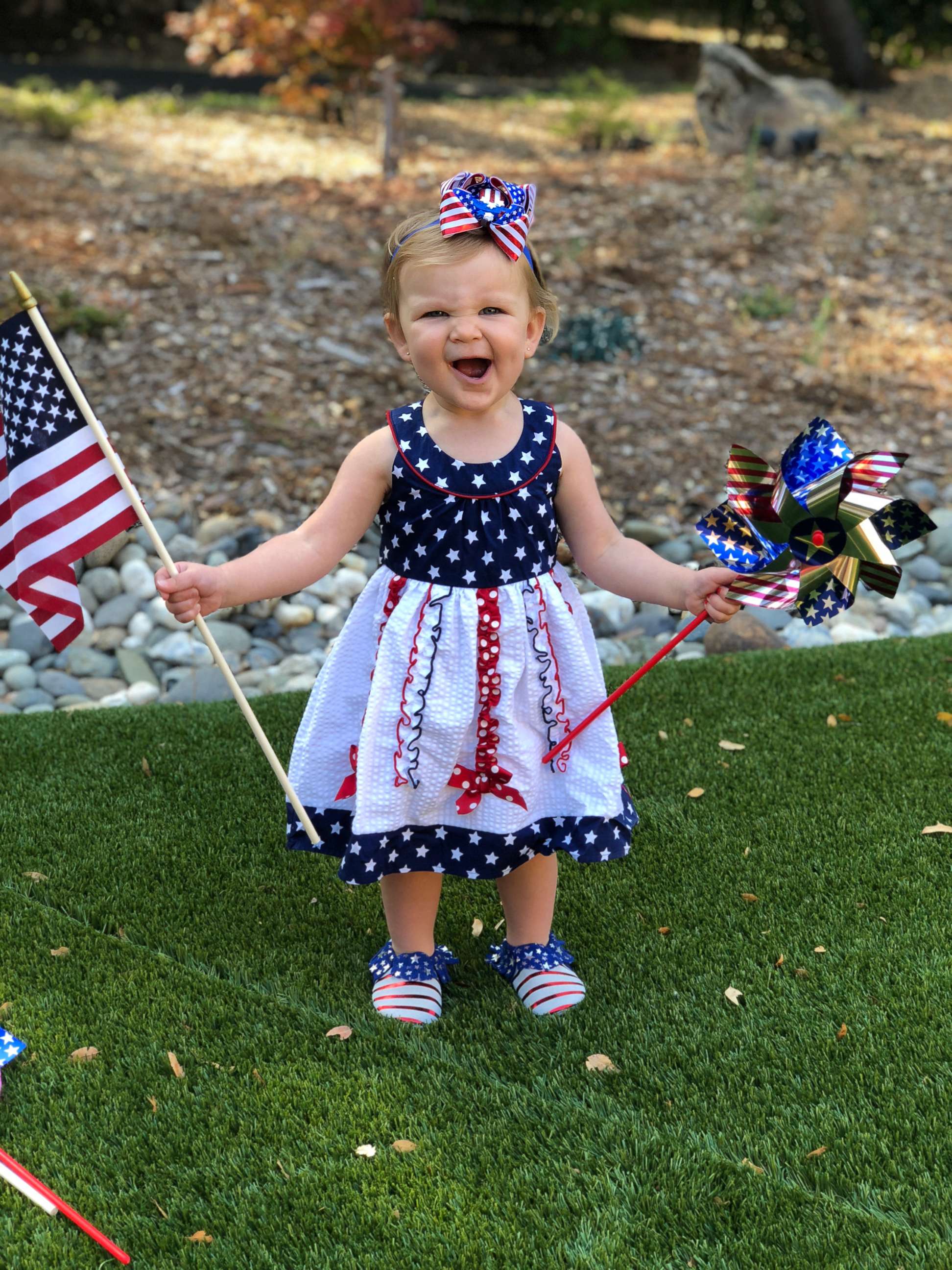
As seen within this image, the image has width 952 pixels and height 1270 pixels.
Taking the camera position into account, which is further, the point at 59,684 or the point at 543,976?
the point at 59,684

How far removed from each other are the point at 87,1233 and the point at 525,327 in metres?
1.60

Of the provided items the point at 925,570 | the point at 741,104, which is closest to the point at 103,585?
the point at 925,570

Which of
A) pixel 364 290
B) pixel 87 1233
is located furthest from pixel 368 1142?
pixel 364 290

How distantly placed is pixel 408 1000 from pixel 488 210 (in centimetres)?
145

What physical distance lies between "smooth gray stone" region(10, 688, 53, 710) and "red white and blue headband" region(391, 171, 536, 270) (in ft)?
7.63

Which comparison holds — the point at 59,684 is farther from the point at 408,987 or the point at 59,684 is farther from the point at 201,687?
the point at 408,987

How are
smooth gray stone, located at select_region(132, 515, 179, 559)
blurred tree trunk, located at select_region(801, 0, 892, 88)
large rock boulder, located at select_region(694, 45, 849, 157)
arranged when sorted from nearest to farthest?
smooth gray stone, located at select_region(132, 515, 179, 559) → large rock boulder, located at select_region(694, 45, 849, 157) → blurred tree trunk, located at select_region(801, 0, 892, 88)

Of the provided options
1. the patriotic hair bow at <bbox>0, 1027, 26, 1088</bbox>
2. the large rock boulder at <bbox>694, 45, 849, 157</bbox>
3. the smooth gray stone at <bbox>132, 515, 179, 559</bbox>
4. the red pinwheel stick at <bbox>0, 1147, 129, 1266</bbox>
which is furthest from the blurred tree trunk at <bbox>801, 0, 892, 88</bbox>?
the red pinwheel stick at <bbox>0, 1147, 129, 1266</bbox>

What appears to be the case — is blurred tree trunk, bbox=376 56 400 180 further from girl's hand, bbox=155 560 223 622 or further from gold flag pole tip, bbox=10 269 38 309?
girl's hand, bbox=155 560 223 622

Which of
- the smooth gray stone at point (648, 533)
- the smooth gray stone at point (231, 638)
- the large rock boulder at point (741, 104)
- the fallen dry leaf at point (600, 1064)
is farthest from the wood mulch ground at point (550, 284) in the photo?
the fallen dry leaf at point (600, 1064)

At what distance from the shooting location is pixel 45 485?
86.0 inches

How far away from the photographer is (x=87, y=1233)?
6.43ft

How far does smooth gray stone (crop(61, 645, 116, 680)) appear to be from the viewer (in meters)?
4.19

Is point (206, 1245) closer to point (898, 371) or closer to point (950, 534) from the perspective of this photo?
point (950, 534)
